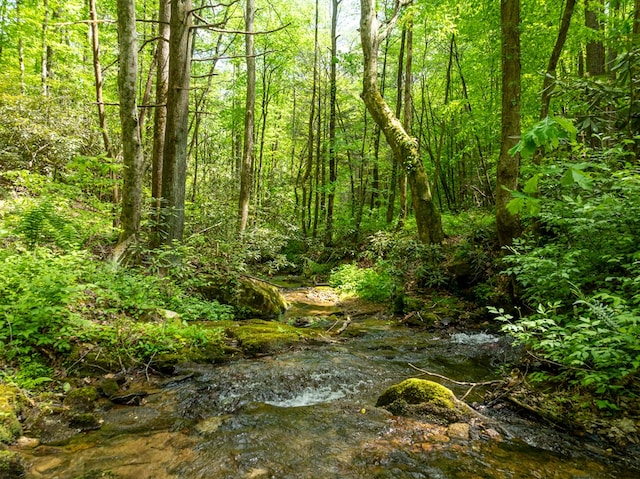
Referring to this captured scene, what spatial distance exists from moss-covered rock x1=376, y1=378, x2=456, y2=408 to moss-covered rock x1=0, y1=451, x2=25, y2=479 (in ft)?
11.4

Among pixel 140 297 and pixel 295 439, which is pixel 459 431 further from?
pixel 140 297

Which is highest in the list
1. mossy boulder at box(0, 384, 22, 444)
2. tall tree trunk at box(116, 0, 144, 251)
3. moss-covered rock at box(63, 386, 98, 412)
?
tall tree trunk at box(116, 0, 144, 251)

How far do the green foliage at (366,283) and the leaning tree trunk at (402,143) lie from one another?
192cm

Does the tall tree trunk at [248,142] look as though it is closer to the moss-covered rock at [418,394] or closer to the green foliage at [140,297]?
the green foliage at [140,297]

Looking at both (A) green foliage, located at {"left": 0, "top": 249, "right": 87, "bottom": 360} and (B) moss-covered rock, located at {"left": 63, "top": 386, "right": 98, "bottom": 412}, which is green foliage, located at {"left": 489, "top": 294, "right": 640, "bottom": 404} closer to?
(B) moss-covered rock, located at {"left": 63, "top": 386, "right": 98, "bottom": 412}

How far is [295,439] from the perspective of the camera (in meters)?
3.60

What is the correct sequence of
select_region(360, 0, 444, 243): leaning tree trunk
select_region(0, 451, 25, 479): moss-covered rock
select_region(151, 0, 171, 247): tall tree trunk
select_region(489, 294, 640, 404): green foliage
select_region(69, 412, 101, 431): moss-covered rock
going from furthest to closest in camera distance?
1. select_region(360, 0, 444, 243): leaning tree trunk
2. select_region(151, 0, 171, 247): tall tree trunk
3. select_region(69, 412, 101, 431): moss-covered rock
4. select_region(489, 294, 640, 404): green foliage
5. select_region(0, 451, 25, 479): moss-covered rock

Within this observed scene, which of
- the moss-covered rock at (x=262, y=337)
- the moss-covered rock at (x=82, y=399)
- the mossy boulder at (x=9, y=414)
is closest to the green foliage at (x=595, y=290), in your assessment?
the moss-covered rock at (x=262, y=337)

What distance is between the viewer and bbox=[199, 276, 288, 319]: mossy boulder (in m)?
8.68

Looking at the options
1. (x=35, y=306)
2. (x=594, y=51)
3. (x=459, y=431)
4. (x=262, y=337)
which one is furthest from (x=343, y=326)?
(x=594, y=51)

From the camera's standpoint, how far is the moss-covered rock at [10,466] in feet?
8.76

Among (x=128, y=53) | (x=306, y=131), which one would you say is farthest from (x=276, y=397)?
(x=306, y=131)

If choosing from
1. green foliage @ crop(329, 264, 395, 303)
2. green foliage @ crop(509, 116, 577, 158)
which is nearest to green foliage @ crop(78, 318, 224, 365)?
green foliage @ crop(509, 116, 577, 158)

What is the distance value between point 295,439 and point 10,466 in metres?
2.34
